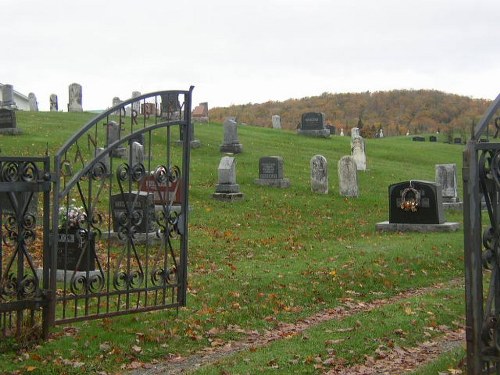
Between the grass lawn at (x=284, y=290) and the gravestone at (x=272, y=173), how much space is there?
0.35m

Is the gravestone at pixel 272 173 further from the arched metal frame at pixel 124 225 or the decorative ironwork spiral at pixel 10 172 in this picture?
the decorative ironwork spiral at pixel 10 172

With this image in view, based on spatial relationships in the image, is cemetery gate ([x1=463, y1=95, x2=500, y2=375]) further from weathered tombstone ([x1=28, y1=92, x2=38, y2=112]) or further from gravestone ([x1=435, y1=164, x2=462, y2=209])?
weathered tombstone ([x1=28, y1=92, x2=38, y2=112])

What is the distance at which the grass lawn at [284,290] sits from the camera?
7875mm

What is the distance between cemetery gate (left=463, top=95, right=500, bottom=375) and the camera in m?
5.55

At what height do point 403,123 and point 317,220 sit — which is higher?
point 403,123

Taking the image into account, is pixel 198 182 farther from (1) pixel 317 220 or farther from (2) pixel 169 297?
(2) pixel 169 297

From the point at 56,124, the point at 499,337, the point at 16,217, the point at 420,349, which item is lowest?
the point at 420,349

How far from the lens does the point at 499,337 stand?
18.6 ft

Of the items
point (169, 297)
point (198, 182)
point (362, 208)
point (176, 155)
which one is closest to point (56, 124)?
point (176, 155)

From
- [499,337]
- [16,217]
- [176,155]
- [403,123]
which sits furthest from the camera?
[403,123]

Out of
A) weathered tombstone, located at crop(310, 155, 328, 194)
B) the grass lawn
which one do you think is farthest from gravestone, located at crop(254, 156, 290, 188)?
weathered tombstone, located at crop(310, 155, 328, 194)

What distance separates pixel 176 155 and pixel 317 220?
9.19 m

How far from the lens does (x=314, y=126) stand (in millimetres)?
41031

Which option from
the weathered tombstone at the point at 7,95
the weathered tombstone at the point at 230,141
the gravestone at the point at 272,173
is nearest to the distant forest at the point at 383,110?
the weathered tombstone at the point at 7,95
